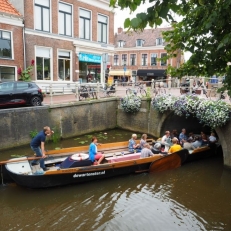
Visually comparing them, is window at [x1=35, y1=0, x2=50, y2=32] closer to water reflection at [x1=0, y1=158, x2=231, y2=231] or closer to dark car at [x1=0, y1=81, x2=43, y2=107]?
dark car at [x1=0, y1=81, x2=43, y2=107]

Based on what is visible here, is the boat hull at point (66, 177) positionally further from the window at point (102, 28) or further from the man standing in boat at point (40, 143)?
the window at point (102, 28)

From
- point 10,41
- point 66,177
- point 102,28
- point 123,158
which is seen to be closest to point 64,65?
point 10,41

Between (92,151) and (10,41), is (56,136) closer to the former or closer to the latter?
(92,151)

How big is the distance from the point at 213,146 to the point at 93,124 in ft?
23.1

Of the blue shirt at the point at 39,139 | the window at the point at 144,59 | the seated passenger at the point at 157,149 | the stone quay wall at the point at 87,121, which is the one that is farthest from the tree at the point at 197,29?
the window at the point at 144,59

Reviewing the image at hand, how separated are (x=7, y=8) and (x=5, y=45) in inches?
96.3

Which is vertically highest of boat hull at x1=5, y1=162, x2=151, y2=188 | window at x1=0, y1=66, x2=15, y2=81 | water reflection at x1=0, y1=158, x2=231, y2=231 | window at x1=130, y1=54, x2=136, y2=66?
window at x1=130, y1=54, x2=136, y2=66

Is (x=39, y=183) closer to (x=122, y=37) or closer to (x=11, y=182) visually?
(x=11, y=182)

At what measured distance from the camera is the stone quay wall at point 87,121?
482 inches

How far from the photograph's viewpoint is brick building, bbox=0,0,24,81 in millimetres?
15711

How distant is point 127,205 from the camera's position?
25.7ft

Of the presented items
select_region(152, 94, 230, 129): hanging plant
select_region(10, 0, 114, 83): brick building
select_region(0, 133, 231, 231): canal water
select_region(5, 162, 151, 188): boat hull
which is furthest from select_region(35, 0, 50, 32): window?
select_region(0, 133, 231, 231): canal water

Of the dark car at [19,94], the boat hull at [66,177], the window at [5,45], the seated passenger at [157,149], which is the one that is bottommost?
the boat hull at [66,177]

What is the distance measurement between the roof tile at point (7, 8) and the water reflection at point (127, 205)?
11.7 m
